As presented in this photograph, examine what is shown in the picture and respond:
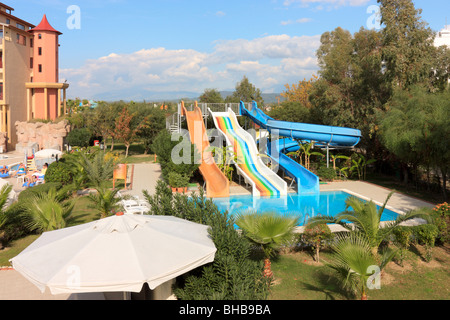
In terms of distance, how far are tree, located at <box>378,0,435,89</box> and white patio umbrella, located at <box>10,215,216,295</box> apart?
1516 centimetres

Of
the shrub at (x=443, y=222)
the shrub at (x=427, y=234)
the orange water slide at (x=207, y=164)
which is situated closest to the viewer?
the shrub at (x=427, y=234)

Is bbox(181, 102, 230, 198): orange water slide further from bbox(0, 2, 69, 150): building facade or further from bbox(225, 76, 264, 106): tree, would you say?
bbox(225, 76, 264, 106): tree

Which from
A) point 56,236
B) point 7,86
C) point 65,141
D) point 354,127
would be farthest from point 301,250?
point 7,86

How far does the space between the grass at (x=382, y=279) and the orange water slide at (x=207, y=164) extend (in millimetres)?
7124

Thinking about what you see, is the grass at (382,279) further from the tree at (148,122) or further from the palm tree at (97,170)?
the tree at (148,122)

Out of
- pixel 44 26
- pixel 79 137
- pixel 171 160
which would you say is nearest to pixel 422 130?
pixel 171 160

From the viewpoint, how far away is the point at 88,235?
17.7 feet

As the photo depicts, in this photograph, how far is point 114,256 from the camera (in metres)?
4.84

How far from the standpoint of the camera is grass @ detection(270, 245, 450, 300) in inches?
261

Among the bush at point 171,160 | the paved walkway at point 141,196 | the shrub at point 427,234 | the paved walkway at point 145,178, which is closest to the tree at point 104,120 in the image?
the paved walkway at point 145,178

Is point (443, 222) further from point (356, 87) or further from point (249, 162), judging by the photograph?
point (356, 87)

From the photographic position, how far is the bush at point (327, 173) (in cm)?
1894

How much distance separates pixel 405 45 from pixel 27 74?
32046 mm

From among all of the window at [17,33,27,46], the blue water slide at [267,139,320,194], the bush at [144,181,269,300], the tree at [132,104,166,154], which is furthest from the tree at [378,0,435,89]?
the window at [17,33,27,46]
